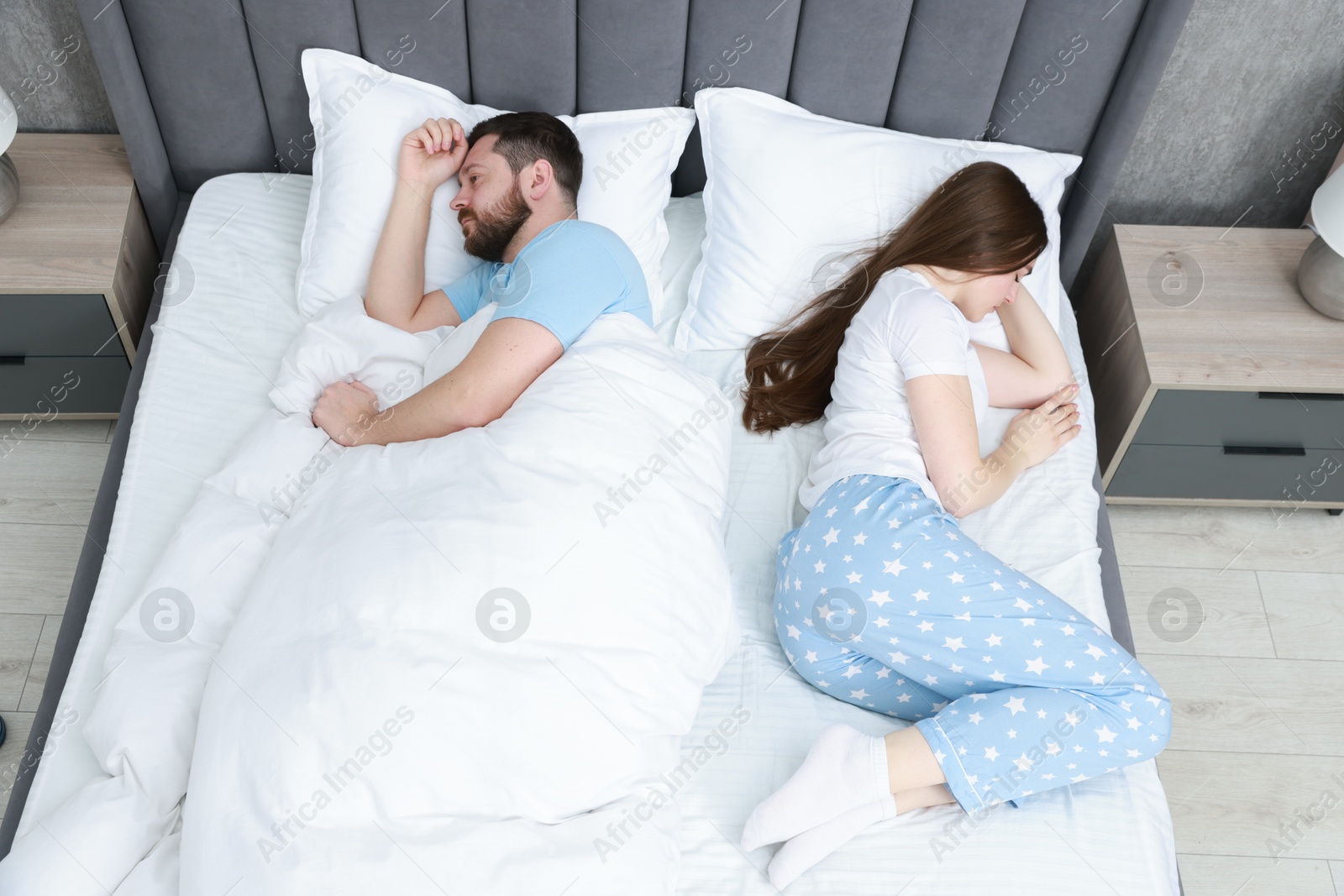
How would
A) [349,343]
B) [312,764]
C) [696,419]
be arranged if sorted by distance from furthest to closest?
[349,343]
[696,419]
[312,764]

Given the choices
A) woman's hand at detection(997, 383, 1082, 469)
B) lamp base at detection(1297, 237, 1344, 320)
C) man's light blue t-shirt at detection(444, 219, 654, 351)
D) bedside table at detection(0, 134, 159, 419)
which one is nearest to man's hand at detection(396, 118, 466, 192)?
man's light blue t-shirt at detection(444, 219, 654, 351)

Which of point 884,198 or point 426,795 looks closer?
point 426,795

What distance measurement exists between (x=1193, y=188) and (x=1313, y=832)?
130 cm

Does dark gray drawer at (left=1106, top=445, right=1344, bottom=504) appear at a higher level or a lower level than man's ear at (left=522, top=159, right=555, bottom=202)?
lower

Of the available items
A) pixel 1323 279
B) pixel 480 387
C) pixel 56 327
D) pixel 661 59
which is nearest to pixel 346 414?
pixel 480 387

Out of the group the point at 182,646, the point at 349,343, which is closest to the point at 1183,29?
the point at 349,343

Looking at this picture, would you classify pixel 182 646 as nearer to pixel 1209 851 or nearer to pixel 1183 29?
pixel 1209 851

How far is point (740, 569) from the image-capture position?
1.58 metres

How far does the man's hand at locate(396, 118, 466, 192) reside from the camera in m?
1.77

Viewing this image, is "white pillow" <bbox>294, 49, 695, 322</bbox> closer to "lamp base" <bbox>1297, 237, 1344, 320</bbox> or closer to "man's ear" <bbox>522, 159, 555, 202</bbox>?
"man's ear" <bbox>522, 159, 555, 202</bbox>

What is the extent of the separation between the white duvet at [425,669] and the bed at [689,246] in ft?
0.40

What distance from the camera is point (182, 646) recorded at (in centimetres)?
130

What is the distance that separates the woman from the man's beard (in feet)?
1.60

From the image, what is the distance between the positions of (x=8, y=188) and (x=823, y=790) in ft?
5.90
